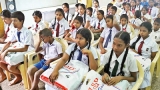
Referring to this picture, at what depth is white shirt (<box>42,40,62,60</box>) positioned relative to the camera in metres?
2.08

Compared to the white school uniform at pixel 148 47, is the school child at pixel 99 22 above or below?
above

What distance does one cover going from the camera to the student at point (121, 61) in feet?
5.04

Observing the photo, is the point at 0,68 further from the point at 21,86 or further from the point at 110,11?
the point at 110,11

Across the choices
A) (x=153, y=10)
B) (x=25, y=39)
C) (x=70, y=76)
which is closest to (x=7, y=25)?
(x=25, y=39)

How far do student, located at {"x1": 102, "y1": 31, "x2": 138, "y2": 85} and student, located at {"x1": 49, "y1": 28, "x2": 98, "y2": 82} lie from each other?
0.50 feet

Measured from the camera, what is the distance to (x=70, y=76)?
1.50m

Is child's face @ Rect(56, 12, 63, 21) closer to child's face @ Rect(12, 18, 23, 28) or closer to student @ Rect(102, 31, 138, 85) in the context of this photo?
child's face @ Rect(12, 18, 23, 28)

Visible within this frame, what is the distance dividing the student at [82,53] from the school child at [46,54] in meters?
0.34

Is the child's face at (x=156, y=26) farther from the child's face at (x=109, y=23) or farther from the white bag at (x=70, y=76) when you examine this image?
the white bag at (x=70, y=76)

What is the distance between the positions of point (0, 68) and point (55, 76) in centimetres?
141

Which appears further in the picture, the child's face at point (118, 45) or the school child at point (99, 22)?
the school child at point (99, 22)

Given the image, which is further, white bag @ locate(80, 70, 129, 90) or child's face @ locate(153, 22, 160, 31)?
child's face @ locate(153, 22, 160, 31)


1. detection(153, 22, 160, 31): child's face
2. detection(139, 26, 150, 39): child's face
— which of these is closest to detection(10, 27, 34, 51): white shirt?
detection(139, 26, 150, 39): child's face

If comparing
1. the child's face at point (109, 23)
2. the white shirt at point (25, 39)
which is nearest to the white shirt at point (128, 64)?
the child's face at point (109, 23)
